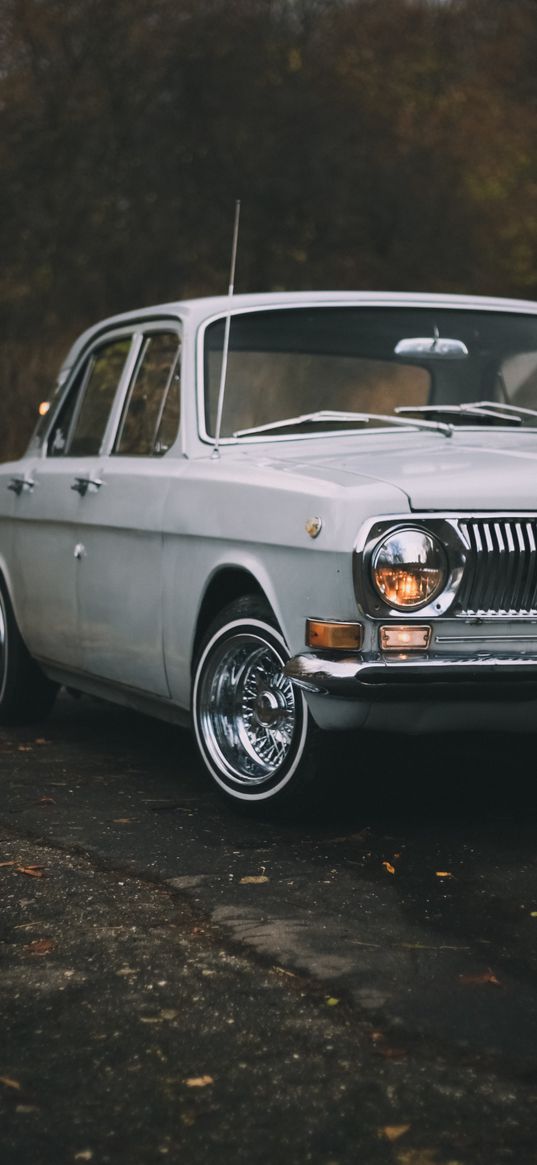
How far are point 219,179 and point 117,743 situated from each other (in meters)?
21.4

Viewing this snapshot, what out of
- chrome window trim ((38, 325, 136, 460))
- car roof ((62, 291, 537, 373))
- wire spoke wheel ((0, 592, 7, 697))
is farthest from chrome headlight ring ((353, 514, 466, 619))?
wire spoke wheel ((0, 592, 7, 697))

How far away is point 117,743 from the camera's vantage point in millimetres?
7270

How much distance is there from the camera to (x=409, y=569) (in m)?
4.87

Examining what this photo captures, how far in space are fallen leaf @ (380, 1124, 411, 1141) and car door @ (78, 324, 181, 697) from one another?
3.12 m

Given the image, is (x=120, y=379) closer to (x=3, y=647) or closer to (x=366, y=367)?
(x=366, y=367)

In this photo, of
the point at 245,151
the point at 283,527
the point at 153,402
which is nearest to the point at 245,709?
the point at 283,527

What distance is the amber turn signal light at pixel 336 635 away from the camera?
4863 mm

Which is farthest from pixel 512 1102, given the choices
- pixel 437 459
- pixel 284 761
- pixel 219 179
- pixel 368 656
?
pixel 219 179

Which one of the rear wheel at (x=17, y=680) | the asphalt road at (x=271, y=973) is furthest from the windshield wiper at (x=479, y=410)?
the rear wheel at (x=17, y=680)

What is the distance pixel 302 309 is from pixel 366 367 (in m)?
0.33

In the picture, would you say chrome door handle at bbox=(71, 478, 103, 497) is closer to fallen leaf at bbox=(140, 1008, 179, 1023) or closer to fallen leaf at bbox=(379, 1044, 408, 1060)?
fallen leaf at bbox=(140, 1008, 179, 1023)

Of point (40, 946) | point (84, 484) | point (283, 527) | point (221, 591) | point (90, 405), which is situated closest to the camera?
point (40, 946)

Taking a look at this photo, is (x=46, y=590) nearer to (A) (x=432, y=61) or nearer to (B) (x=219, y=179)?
(B) (x=219, y=179)

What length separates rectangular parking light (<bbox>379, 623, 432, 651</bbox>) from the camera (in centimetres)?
486
